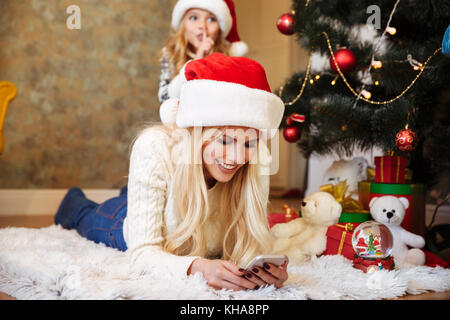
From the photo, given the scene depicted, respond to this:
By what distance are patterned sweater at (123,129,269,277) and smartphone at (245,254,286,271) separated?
0.66 ft

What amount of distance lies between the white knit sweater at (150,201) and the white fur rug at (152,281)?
0.05 metres


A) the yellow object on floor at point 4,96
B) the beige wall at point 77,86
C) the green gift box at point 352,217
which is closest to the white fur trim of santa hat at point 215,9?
the yellow object on floor at point 4,96

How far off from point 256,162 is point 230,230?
0.18 metres

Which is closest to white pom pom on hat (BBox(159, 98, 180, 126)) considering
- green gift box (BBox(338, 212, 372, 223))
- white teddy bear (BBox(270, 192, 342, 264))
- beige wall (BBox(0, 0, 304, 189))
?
white teddy bear (BBox(270, 192, 342, 264))

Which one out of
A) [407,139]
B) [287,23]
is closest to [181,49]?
[287,23]

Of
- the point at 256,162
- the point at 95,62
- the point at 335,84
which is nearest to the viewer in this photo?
the point at 256,162

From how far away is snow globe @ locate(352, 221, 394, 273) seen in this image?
1010 mm

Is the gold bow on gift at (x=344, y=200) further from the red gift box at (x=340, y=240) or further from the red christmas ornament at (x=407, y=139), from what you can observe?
the red christmas ornament at (x=407, y=139)

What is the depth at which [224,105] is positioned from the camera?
2.95 ft

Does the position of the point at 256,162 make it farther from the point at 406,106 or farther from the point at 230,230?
the point at 406,106

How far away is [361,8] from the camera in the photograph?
1.47 meters

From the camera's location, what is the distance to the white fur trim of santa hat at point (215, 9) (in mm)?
1871
